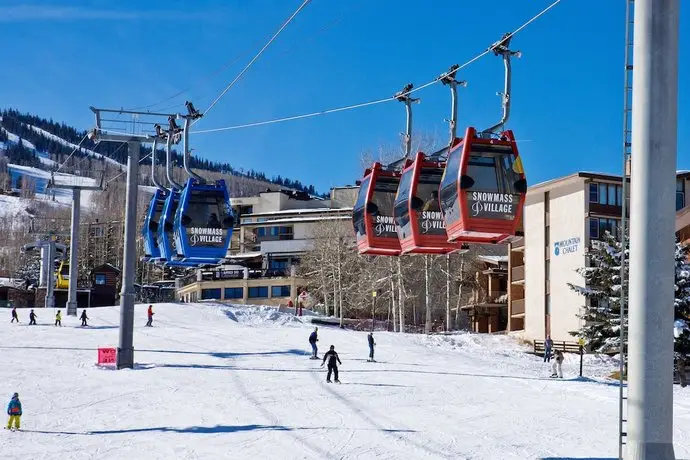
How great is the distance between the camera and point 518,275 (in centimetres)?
6619

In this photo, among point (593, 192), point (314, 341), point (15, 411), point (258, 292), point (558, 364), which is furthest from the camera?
point (258, 292)

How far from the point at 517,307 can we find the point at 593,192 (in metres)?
12.1

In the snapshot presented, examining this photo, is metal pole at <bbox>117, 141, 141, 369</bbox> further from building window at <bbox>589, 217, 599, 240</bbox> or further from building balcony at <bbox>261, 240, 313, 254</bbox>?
building balcony at <bbox>261, 240, 313, 254</bbox>

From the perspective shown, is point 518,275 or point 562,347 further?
point 518,275

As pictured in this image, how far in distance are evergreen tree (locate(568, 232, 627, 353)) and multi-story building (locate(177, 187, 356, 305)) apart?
30140 mm

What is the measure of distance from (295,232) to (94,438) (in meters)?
72.6

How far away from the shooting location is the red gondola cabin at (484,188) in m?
18.1

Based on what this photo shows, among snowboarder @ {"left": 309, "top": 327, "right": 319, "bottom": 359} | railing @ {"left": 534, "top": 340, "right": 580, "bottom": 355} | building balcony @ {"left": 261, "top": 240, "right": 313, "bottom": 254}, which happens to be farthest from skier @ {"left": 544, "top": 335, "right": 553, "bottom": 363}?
building balcony @ {"left": 261, "top": 240, "right": 313, "bottom": 254}

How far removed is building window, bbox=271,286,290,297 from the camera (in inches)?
3248

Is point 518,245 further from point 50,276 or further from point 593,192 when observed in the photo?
point 50,276

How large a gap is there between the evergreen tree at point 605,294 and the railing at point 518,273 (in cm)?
1722

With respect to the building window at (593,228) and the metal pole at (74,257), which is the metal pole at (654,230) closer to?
the metal pole at (74,257)

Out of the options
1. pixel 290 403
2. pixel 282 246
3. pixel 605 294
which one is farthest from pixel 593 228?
pixel 282 246

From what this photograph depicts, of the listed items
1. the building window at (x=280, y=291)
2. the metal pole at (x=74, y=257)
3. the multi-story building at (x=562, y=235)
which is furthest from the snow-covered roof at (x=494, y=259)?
the metal pole at (x=74, y=257)
